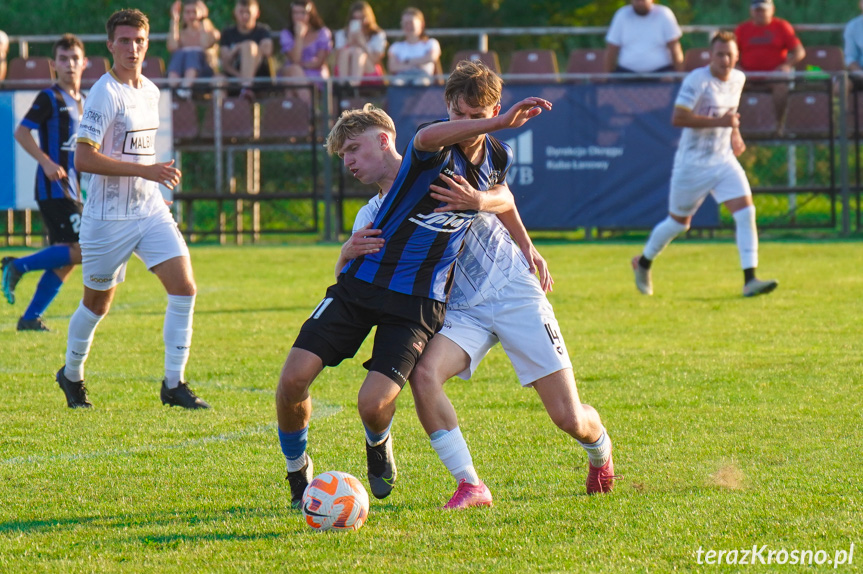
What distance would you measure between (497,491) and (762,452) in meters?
1.25

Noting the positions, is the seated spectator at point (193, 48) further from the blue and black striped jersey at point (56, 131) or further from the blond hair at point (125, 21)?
the blond hair at point (125, 21)

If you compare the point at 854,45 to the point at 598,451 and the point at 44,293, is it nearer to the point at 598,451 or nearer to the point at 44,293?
the point at 44,293

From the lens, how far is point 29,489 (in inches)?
183

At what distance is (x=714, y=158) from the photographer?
10.6m

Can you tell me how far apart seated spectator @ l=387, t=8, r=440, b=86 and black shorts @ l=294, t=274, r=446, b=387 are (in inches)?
464

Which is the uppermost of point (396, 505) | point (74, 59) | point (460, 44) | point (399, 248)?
point (460, 44)

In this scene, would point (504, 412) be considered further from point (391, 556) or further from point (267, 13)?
point (267, 13)

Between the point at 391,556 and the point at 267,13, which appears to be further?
the point at 267,13

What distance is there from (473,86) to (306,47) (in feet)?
41.2

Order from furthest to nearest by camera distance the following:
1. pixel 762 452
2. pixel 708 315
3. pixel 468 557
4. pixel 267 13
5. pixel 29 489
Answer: pixel 267 13
pixel 708 315
pixel 762 452
pixel 29 489
pixel 468 557

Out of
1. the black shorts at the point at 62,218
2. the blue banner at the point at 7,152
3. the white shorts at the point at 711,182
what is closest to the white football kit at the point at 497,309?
the black shorts at the point at 62,218

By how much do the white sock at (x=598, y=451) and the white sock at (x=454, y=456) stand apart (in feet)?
1.54

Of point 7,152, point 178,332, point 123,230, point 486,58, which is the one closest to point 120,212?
point 123,230

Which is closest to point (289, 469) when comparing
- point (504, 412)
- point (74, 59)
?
point (504, 412)
